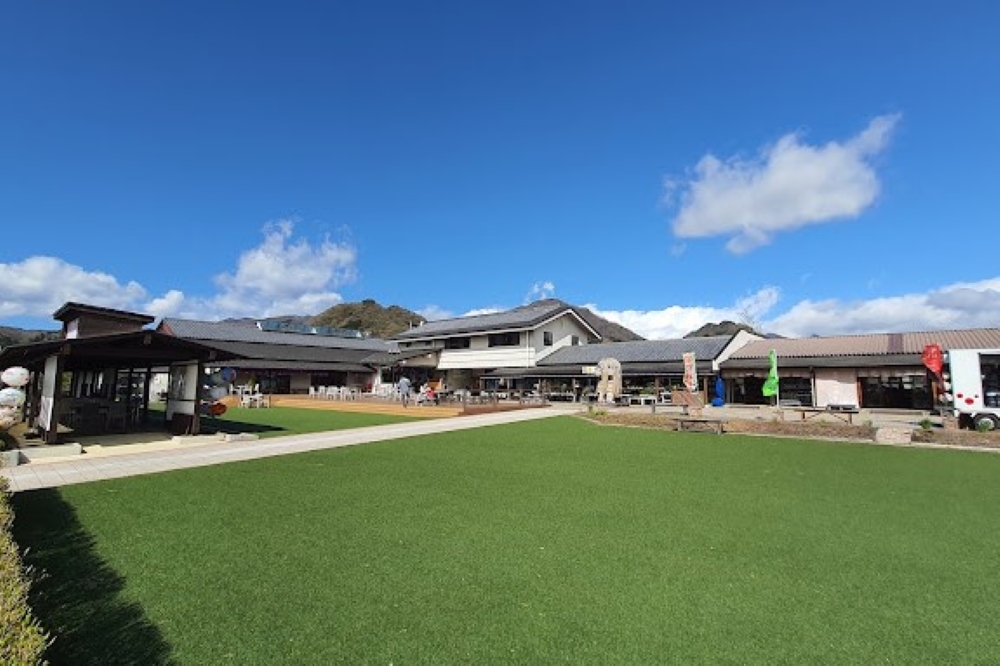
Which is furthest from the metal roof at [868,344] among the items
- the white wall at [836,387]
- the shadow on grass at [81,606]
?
the shadow on grass at [81,606]

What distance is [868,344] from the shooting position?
2538cm

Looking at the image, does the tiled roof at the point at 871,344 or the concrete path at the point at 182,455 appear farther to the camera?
the tiled roof at the point at 871,344

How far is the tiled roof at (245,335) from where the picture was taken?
133ft

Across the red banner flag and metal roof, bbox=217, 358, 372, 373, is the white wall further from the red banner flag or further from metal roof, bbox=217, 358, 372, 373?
metal roof, bbox=217, 358, 372, 373

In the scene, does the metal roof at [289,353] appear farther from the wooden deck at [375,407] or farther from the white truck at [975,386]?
the white truck at [975,386]

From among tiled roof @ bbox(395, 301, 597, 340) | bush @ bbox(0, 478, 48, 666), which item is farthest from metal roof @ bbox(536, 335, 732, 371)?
bush @ bbox(0, 478, 48, 666)

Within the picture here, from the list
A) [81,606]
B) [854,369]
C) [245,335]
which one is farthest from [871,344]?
[245,335]

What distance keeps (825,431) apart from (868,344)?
13.4 metres

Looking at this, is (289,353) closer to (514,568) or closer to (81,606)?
(81,606)

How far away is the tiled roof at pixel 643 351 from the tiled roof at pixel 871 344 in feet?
4.12

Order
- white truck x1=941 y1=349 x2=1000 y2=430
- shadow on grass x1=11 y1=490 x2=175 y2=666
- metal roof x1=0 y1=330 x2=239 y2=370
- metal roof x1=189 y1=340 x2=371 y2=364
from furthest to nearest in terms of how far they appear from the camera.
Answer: metal roof x1=189 y1=340 x2=371 y2=364 → white truck x1=941 y1=349 x2=1000 y2=430 → metal roof x1=0 y1=330 x2=239 y2=370 → shadow on grass x1=11 y1=490 x2=175 y2=666

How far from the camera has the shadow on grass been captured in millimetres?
3352

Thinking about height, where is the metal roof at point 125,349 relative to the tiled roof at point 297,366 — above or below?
below

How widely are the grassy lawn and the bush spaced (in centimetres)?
53
